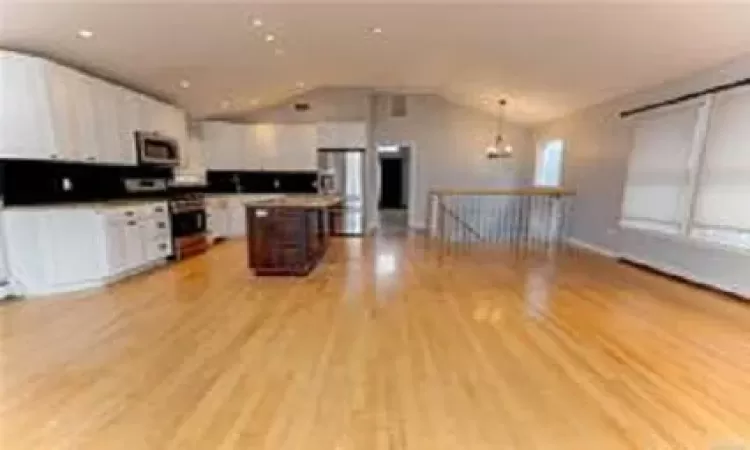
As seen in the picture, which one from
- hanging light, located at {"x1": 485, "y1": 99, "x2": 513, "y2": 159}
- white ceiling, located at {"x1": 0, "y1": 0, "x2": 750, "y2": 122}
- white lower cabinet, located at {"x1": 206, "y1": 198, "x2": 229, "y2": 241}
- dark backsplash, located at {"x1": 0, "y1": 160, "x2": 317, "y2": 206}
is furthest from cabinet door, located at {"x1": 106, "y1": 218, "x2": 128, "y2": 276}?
hanging light, located at {"x1": 485, "y1": 99, "x2": 513, "y2": 159}

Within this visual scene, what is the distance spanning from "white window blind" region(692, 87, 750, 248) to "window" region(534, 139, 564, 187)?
5.41 m

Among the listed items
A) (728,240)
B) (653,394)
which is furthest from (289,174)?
(653,394)

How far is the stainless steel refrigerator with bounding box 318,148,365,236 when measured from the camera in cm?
1018

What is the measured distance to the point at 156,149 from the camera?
282 inches

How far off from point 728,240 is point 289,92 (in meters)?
7.30

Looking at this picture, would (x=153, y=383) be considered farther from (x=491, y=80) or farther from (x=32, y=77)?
(x=491, y=80)

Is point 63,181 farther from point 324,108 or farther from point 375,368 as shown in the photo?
point 324,108

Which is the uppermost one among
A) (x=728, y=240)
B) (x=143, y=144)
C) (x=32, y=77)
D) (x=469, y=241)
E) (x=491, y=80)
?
(x=491, y=80)

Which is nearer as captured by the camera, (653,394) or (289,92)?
(653,394)

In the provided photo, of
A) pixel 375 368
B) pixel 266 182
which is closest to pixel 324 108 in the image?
pixel 266 182

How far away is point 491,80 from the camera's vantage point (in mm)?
8359

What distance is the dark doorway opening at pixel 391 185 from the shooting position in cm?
1766

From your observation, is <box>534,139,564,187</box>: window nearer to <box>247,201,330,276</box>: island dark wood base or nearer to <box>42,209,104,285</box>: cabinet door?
<box>247,201,330,276</box>: island dark wood base

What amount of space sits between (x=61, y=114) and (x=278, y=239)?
2.54 metres
